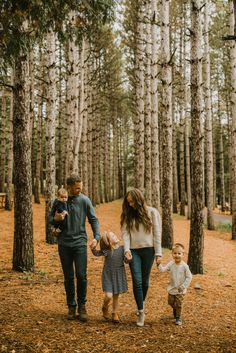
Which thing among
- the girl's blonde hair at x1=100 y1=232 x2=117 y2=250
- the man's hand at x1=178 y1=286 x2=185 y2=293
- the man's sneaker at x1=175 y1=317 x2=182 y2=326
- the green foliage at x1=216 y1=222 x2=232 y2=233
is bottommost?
the green foliage at x1=216 y1=222 x2=232 y2=233

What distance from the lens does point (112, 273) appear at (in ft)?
17.1

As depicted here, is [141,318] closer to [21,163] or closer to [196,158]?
[21,163]

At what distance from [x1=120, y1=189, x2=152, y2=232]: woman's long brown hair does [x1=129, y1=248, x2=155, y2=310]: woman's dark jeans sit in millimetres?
323

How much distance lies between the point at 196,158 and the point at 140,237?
4.05 m

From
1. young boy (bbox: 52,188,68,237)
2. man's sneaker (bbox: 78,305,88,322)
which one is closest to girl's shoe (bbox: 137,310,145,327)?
man's sneaker (bbox: 78,305,88,322)

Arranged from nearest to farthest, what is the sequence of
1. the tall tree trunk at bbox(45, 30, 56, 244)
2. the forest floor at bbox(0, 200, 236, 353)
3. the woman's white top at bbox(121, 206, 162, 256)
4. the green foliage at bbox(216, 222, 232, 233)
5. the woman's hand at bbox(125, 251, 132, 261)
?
the forest floor at bbox(0, 200, 236, 353), the woman's hand at bbox(125, 251, 132, 261), the woman's white top at bbox(121, 206, 162, 256), the tall tree trunk at bbox(45, 30, 56, 244), the green foliage at bbox(216, 222, 232, 233)

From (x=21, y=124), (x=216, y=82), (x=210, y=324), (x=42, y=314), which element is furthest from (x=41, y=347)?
(x=216, y=82)

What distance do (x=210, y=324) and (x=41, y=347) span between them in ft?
8.47

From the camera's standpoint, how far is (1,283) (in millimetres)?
7055

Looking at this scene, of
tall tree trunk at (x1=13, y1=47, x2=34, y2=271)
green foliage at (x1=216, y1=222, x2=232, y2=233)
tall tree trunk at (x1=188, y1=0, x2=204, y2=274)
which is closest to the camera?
tall tree trunk at (x1=13, y1=47, x2=34, y2=271)

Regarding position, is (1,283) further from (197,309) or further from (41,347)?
(197,309)

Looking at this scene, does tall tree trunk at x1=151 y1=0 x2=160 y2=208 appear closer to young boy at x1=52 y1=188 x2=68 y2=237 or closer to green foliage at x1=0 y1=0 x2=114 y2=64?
green foliage at x1=0 y1=0 x2=114 y2=64

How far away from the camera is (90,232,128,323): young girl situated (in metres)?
5.18

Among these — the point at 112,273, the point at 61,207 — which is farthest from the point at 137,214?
the point at 61,207
